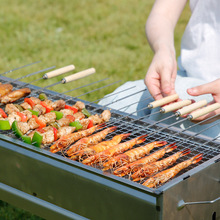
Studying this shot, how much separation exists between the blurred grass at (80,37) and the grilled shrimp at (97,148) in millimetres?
2850

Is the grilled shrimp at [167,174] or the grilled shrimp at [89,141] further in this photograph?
the grilled shrimp at [89,141]

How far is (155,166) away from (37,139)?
0.64 meters

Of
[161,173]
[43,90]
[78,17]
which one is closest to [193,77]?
[43,90]

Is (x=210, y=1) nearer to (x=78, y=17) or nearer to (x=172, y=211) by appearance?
(x=172, y=211)

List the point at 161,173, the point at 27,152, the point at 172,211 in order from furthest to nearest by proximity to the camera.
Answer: the point at 27,152
the point at 161,173
the point at 172,211

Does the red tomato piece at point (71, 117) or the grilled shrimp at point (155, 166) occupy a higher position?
the red tomato piece at point (71, 117)

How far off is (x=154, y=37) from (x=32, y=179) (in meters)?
1.47

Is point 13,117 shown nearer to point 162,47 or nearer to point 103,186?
point 103,186

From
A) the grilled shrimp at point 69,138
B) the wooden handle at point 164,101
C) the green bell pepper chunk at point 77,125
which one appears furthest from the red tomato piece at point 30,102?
the wooden handle at point 164,101

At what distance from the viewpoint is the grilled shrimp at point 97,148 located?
7.98ft

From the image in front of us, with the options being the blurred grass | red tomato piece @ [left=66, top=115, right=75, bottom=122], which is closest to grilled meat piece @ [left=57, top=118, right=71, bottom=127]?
red tomato piece @ [left=66, top=115, right=75, bottom=122]

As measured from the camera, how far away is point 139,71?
6469mm

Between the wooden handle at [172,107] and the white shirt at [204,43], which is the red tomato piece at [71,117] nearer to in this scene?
the wooden handle at [172,107]

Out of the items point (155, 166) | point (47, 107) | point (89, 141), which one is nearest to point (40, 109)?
point (47, 107)
